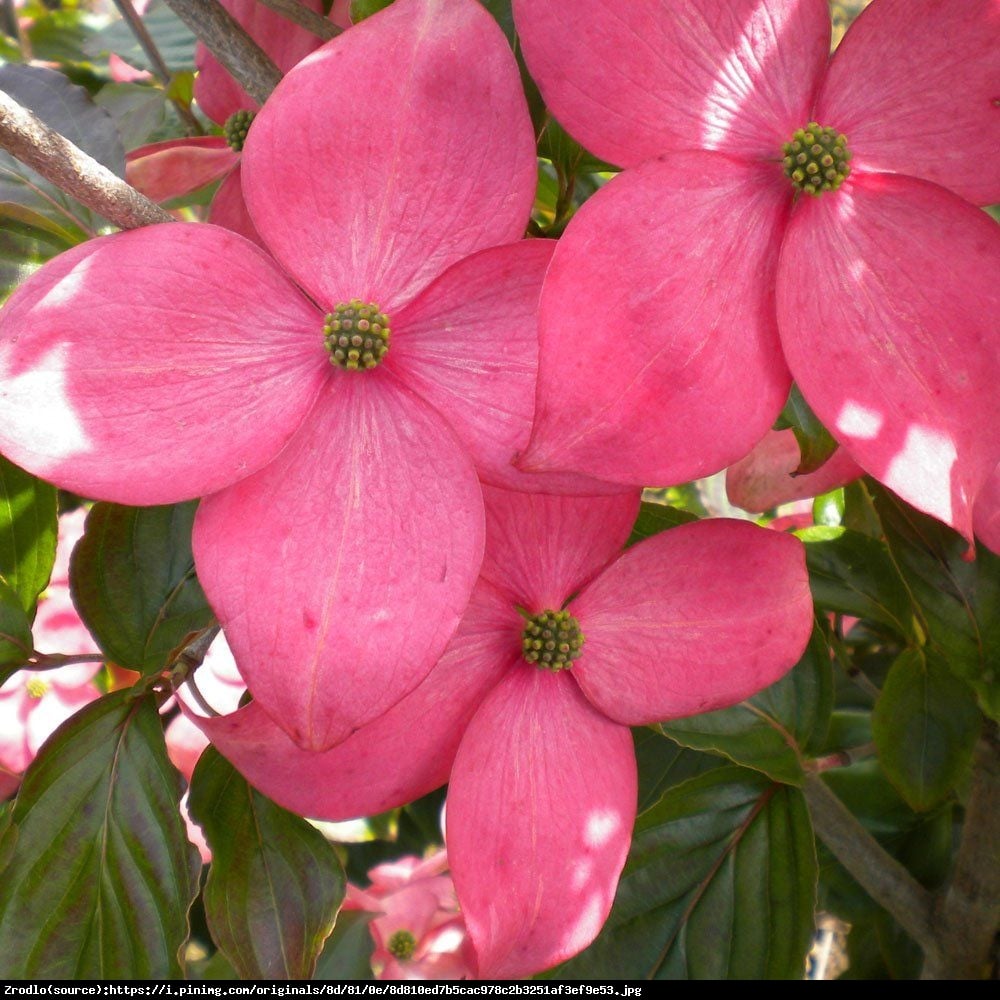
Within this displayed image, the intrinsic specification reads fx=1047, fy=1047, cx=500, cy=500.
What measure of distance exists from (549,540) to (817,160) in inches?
9.3

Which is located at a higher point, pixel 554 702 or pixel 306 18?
pixel 306 18

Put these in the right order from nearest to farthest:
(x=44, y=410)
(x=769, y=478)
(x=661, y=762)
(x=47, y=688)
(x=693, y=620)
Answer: (x=44, y=410) < (x=693, y=620) < (x=769, y=478) < (x=47, y=688) < (x=661, y=762)

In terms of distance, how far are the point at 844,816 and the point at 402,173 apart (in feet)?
2.12

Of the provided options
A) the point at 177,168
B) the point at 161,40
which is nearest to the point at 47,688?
the point at 177,168

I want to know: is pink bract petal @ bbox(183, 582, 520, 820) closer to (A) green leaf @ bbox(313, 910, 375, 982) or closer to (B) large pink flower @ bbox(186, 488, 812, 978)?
(B) large pink flower @ bbox(186, 488, 812, 978)

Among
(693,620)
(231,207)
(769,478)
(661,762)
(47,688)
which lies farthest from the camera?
(661,762)

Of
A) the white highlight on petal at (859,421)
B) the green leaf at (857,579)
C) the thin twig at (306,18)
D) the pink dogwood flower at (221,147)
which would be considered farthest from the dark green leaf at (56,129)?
the green leaf at (857,579)

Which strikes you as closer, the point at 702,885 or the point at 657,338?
the point at 657,338

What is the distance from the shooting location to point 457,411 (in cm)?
51

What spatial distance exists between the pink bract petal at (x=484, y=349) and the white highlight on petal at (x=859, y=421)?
0.37 feet

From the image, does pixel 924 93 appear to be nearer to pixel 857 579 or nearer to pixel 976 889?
pixel 857 579

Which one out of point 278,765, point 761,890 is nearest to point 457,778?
point 278,765

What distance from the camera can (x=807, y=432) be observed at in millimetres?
579

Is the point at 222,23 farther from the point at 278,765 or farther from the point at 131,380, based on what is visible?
the point at 278,765
